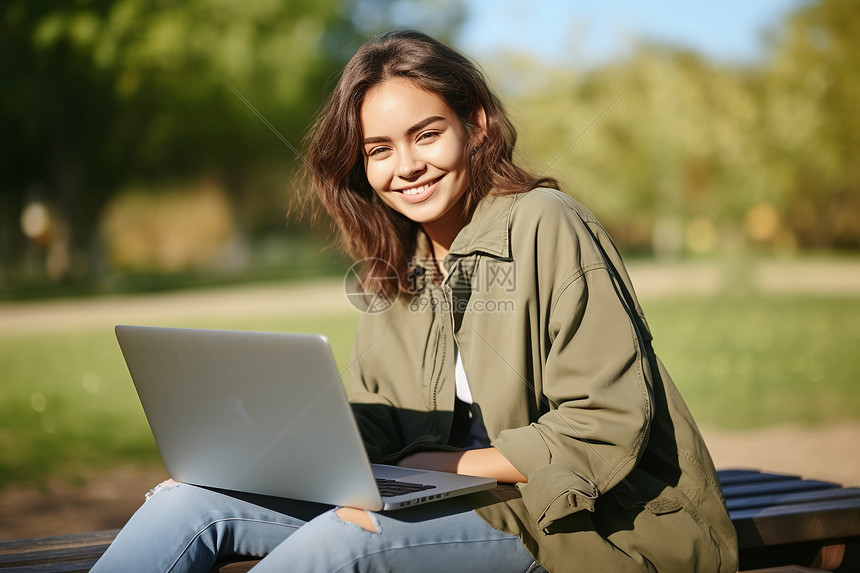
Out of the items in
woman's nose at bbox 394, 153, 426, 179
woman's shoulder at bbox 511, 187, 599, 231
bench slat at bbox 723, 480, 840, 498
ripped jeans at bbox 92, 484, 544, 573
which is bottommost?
bench slat at bbox 723, 480, 840, 498

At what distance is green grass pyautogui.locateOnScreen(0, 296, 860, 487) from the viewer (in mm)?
6398

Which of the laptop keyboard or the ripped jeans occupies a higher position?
the laptop keyboard

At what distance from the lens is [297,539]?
1800 mm

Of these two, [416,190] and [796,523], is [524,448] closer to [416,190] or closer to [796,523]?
[416,190]

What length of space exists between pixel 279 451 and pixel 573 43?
80.6 ft

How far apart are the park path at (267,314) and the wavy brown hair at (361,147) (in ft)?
8.89

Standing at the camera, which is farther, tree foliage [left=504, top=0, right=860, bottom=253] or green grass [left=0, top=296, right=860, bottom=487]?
tree foliage [left=504, top=0, right=860, bottom=253]

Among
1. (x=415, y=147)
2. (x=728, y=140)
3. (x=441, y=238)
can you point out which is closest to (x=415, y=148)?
(x=415, y=147)

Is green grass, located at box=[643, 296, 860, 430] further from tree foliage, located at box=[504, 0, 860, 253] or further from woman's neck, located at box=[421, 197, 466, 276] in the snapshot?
tree foliage, located at box=[504, 0, 860, 253]

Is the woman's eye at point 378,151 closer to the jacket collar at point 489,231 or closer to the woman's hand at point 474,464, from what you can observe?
the jacket collar at point 489,231

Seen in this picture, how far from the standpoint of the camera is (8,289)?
18875 millimetres

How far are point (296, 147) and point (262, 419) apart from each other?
615 inches

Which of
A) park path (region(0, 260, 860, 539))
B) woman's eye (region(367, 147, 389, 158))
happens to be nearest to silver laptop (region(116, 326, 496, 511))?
woman's eye (region(367, 147, 389, 158))

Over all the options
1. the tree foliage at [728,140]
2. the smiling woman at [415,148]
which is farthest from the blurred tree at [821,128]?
the smiling woman at [415,148]
